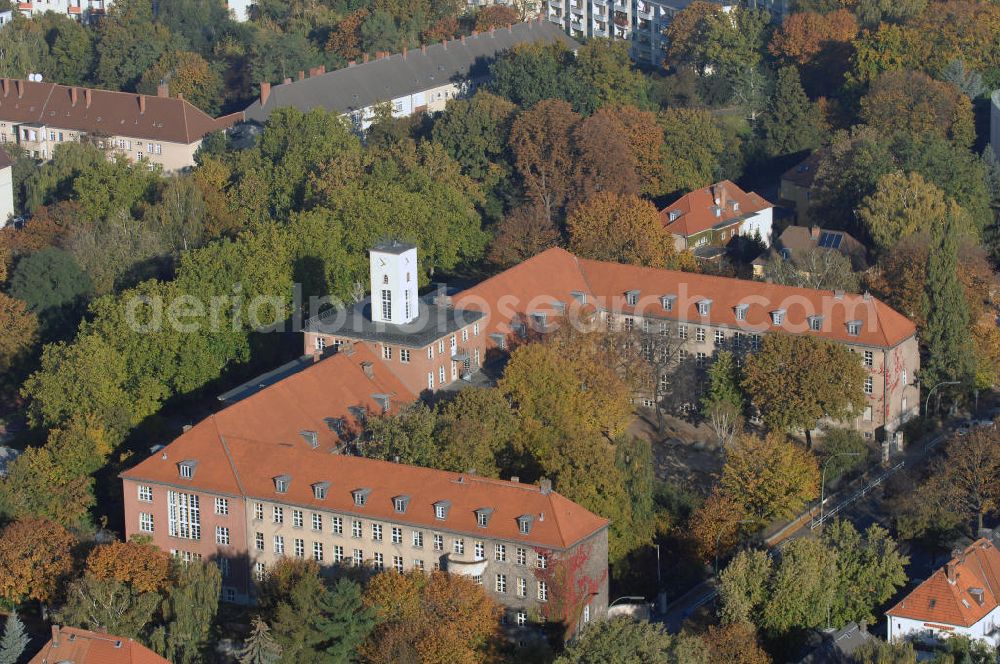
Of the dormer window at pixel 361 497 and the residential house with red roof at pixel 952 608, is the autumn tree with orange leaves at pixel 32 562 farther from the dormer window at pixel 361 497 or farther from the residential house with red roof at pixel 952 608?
the residential house with red roof at pixel 952 608

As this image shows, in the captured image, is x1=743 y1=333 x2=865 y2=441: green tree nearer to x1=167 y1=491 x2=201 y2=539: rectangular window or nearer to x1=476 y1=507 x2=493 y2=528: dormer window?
x1=476 y1=507 x2=493 y2=528: dormer window

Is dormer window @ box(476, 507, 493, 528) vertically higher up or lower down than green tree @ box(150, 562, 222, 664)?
higher up

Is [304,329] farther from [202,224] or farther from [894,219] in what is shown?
[894,219]

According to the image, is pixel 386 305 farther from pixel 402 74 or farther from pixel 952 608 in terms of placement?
pixel 402 74

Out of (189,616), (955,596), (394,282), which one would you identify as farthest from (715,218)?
(189,616)

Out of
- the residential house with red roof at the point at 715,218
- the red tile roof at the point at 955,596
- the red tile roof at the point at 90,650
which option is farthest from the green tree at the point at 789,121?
the red tile roof at the point at 90,650

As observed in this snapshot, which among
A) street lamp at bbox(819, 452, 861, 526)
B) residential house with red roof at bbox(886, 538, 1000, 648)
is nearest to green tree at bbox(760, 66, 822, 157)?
street lamp at bbox(819, 452, 861, 526)

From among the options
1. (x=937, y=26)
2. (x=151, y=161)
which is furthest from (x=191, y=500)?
(x=937, y=26)
